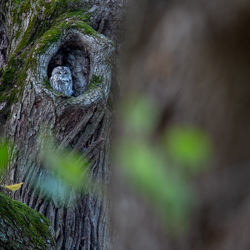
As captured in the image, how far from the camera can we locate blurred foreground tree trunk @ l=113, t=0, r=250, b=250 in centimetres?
76

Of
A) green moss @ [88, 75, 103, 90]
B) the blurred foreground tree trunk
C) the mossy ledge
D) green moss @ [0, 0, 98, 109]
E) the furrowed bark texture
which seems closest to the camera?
the blurred foreground tree trunk

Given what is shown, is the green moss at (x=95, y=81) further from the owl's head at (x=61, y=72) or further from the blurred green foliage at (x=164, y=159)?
the blurred green foliage at (x=164, y=159)

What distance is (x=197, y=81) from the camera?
32.1 inches

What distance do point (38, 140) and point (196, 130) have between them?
3.03m

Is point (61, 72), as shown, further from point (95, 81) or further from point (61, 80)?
point (95, 81)

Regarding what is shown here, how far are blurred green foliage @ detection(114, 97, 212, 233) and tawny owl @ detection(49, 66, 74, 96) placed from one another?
10.2 feet

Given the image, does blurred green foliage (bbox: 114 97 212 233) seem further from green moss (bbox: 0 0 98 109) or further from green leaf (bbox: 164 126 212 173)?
green moss (bbox: 0 0 98 109)

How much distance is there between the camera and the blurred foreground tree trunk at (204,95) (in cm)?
76

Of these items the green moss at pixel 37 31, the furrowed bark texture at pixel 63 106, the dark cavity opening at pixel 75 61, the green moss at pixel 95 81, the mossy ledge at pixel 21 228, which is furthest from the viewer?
the dark cavity opening at pixel 75 61

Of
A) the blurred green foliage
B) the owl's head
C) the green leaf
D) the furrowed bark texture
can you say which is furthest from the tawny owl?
the green leaf

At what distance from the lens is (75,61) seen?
14.5ft

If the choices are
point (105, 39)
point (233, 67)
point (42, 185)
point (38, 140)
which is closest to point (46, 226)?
point (42, 185)

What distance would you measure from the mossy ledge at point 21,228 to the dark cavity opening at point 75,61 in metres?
2.35

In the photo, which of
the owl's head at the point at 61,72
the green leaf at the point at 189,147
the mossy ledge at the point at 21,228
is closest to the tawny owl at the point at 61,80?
the owl's head at the point at 61,72
